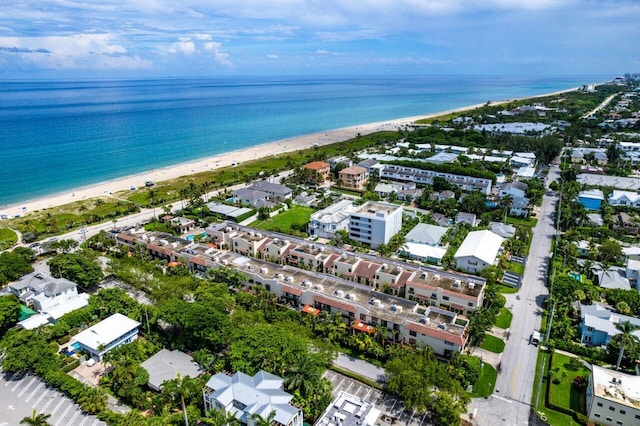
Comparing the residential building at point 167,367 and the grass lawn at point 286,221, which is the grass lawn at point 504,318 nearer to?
the residential building at point 167,367

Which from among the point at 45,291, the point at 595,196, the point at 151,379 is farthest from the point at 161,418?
the point at 595,196

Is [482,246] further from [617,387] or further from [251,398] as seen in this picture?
[251,398]

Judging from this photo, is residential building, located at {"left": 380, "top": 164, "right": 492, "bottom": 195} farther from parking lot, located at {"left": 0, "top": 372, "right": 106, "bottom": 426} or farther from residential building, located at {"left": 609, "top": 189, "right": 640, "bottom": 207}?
parking lot, located at {"left": 0, "top": 372, "right": 106, "bottom": 426}

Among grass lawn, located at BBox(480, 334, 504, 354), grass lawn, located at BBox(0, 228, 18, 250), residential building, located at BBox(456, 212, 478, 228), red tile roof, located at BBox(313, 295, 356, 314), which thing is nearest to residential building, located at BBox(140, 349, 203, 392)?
red tile roof, located at BBox(313, 295, 356, 314)

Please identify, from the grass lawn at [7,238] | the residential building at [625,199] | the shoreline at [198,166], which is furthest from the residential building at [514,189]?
the grass lawn at [7,238]

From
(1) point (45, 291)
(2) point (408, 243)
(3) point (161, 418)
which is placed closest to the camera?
(3) point (161, 418)

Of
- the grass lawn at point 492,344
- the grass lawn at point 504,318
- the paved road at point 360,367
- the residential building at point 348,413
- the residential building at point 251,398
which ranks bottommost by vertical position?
the grass lawn at point 492,344

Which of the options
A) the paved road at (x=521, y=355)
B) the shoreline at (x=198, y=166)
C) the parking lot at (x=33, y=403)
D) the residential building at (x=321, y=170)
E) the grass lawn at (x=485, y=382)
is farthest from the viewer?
the residential building at (x=321, y=170)

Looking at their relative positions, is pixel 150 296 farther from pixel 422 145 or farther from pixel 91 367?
pixel 422 145
